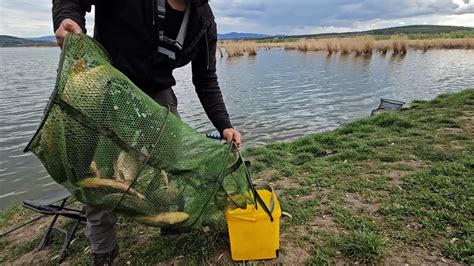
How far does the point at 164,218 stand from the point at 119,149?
1.74 feet

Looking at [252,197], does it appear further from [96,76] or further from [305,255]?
[96,76]

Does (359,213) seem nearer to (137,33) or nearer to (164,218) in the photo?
(164,218)

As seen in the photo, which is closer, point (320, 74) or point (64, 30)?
point (64, 30)

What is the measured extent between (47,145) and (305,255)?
2052 millimetres

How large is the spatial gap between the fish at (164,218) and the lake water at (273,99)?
482 centimetres

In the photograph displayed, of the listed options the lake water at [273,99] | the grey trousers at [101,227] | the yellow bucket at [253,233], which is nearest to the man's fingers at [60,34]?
the grey trousers at [101,227]

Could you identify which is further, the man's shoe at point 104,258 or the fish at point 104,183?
the man's shoe at point 104,258

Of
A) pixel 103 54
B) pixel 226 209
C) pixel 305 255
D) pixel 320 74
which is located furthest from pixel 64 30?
pixel 320 74

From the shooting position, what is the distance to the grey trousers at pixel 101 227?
249cm

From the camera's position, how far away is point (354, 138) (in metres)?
6.52

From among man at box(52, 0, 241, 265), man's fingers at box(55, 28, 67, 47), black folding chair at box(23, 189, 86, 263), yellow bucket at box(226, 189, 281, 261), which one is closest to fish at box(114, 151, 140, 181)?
man at box(52, 0, 241, 265)

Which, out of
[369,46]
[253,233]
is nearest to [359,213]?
[253,233]

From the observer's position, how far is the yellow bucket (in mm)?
2551

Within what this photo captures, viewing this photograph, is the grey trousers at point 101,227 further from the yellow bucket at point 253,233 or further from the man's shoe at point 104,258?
the yellow bucket at point 253,233
